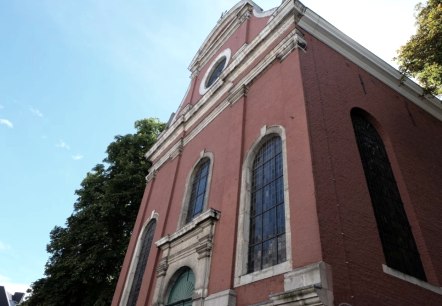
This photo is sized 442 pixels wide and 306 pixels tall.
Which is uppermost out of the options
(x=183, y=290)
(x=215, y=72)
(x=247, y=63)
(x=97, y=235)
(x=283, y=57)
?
(x=215, y=72)

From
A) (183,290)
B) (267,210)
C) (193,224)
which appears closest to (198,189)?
(193,224)

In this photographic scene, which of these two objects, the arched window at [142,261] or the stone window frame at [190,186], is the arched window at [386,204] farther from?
the arched window at [142,261]

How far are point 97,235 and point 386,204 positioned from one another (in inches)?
429

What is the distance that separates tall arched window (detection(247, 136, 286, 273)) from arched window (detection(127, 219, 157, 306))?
5.35m

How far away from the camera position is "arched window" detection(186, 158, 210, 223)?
9.72 metres

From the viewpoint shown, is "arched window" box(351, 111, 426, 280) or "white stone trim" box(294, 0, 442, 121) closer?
"arched window" box(351, 111, 426, 280)

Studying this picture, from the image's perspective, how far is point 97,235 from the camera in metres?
13.6

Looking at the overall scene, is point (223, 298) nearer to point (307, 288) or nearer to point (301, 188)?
point (307, 288)

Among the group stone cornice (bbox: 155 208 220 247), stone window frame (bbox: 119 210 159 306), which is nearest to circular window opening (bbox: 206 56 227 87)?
stone window frame (bbox: 119 210 159 306)

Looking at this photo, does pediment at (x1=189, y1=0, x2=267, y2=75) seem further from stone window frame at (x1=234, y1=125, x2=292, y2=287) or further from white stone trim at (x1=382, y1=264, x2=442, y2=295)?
white stone trim at (x1=382, y1=264, x2=442, y2=295)

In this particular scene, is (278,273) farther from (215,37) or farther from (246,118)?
(215,37)

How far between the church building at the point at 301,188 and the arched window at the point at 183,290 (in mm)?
49

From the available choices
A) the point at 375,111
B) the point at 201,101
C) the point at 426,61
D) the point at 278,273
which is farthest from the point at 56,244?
the point at 426,61

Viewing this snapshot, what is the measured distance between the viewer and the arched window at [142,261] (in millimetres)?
10391
